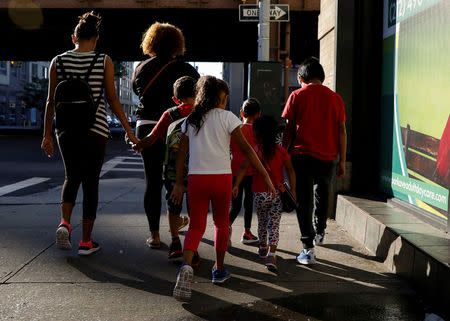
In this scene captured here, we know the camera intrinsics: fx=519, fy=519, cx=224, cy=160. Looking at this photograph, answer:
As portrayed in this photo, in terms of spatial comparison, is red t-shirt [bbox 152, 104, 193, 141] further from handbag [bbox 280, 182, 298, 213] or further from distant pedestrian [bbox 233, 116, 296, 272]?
handbag [bbox 280, 182, 298, 213]

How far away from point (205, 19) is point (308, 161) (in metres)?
18.5

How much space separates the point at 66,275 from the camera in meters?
3.91

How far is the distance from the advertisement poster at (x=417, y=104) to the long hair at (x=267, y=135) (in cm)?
153

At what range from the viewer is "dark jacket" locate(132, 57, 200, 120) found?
4.50m

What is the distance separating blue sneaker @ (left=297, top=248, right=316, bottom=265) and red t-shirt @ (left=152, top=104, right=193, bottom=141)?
60.1 inches

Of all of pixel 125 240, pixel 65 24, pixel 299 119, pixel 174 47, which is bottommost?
pixel 125 240

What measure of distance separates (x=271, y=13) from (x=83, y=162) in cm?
536

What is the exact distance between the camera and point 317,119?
14.8ft

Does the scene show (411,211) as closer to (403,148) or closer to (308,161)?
(403,148)

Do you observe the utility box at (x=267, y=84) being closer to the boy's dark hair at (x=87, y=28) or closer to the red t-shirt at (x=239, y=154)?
the red t-shirt at (x=239, y=154)

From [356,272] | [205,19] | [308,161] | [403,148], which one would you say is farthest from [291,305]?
[205,19]

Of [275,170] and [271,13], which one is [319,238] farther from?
[271,13]

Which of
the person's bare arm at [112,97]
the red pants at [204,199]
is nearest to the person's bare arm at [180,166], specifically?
the red pants at [204,199]

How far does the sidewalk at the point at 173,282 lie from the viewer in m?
3.18
